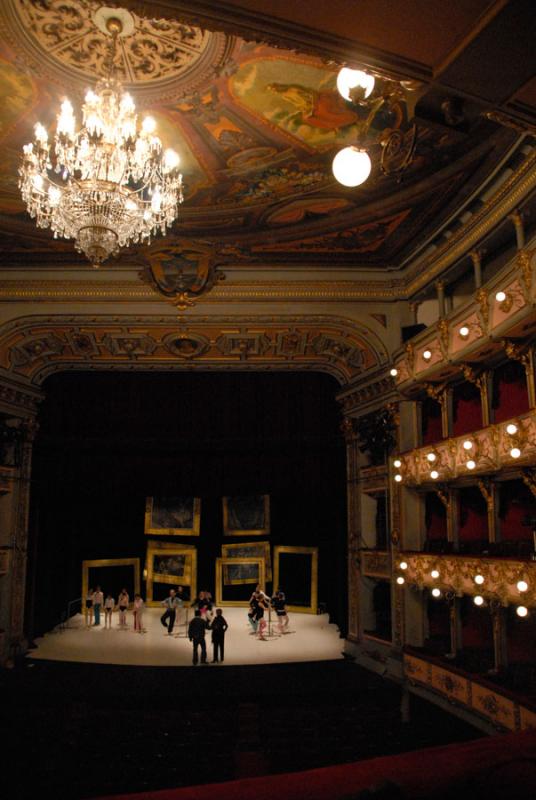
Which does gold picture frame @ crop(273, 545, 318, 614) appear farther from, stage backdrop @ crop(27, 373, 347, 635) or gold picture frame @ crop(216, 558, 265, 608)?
stage backdrop @ crop(27, 373, 347, 635)

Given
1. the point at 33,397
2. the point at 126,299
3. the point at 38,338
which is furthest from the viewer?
the point at 33,397

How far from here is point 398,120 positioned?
3648 mm

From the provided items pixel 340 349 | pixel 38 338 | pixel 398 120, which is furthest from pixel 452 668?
pixel 38 338

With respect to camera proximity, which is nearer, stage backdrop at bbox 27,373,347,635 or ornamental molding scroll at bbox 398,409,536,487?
ornamental molding scroll at bbox 398,409,536,487

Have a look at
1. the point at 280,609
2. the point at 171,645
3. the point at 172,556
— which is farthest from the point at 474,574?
the point at 172,556

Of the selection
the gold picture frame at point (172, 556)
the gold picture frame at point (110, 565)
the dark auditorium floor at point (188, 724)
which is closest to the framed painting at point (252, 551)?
the gold picture frame at point (172, 556)

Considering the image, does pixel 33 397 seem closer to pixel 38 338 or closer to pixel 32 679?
pixel 38 338

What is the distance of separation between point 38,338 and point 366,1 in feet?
41.2

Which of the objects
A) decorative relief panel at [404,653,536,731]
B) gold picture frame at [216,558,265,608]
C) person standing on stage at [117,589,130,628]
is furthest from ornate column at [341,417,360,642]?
person standing on stage at [117,589,130,628]

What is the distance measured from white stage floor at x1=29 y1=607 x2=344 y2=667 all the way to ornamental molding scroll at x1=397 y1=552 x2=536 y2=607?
3.56 meters

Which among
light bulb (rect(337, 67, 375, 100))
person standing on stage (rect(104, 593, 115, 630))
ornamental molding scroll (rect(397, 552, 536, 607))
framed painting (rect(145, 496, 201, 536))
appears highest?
light bulb (rect(337, 67, 375, 100))

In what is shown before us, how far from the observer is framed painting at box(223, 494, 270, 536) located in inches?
711

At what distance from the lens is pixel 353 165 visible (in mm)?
3639

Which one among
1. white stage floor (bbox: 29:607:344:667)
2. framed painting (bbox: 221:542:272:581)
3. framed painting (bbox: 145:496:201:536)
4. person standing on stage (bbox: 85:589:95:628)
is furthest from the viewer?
framed painting (bbox: 145:496:201:536)
